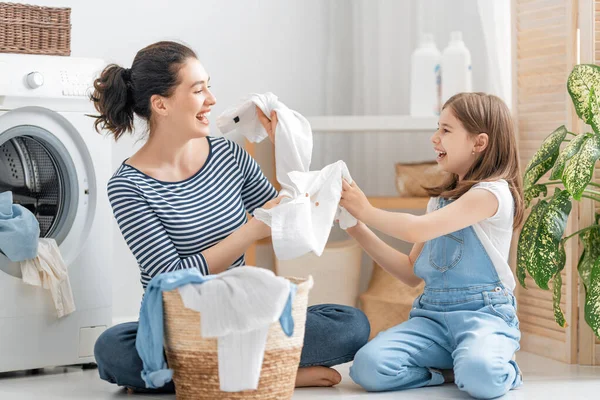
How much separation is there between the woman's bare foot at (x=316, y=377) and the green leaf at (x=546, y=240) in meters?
0.58

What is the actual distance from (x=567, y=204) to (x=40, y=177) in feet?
4.66

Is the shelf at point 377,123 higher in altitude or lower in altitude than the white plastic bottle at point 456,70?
lower

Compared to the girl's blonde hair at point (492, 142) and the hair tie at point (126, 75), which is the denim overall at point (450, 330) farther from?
the hair tie at point (126, 75)

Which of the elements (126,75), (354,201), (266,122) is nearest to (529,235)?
(354,201)

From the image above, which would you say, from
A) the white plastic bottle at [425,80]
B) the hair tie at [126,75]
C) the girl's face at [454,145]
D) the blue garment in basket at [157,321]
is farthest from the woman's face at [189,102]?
the white plastic bottle at [425,80]

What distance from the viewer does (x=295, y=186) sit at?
1932mm

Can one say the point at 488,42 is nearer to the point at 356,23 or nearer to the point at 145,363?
the point at 356,23

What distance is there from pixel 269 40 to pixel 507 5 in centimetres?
86

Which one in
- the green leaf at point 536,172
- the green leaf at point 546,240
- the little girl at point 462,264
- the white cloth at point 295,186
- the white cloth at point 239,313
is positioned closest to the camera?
the white cloth at point 239,313

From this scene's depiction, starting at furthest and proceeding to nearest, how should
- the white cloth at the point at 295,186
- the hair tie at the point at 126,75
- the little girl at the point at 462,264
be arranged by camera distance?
the hair tie at the point at 126,75, the little girl at the point at 462,264, the white cloth at the point at 295,186

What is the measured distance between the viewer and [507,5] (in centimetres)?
278

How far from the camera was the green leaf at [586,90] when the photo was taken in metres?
2.11

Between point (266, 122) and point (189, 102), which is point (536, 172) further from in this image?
point (189, 102)

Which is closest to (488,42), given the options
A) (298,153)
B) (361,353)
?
(298,153)
